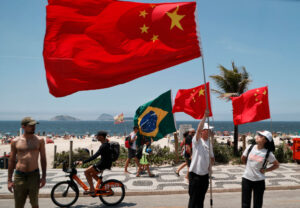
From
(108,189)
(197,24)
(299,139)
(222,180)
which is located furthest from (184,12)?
(299,139)

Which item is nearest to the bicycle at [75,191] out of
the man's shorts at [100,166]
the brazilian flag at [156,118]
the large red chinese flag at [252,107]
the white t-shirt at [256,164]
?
the man's shorts at [100,166]

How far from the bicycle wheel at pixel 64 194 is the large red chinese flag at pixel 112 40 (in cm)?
282

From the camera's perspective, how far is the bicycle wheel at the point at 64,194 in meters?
6.58

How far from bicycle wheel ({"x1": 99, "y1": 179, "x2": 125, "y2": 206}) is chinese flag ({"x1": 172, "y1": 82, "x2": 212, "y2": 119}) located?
6389 millimetres

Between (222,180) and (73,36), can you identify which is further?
(222,180)

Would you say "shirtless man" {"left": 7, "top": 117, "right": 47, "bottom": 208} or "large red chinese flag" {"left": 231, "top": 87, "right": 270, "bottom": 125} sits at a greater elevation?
"large red chinese flag" {"left": 231, "top": 87, "right": 270, "bottom": 125}

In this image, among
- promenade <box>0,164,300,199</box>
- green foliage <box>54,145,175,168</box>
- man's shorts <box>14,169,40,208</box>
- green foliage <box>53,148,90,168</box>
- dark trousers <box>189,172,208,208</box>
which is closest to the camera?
man's shorts <box>14,169,40,208</box>

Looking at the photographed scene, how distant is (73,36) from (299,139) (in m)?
A: 12.8

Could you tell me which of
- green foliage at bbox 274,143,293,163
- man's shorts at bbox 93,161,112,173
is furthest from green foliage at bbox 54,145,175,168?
man's shorts at bbox 93,161,112,173

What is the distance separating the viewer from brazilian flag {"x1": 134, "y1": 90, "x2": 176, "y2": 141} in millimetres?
11984

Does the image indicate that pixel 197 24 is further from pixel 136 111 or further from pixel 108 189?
pixel 136 111

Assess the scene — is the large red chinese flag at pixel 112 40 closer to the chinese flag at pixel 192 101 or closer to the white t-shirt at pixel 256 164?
the white t-shirt at pixel 256 164

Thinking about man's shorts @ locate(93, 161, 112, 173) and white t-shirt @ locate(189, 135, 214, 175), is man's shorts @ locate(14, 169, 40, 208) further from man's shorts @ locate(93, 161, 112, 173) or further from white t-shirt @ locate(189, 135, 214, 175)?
white t-shirt @ locate(189, 135, 214, 175)

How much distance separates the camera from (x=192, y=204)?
4762 millimetres
